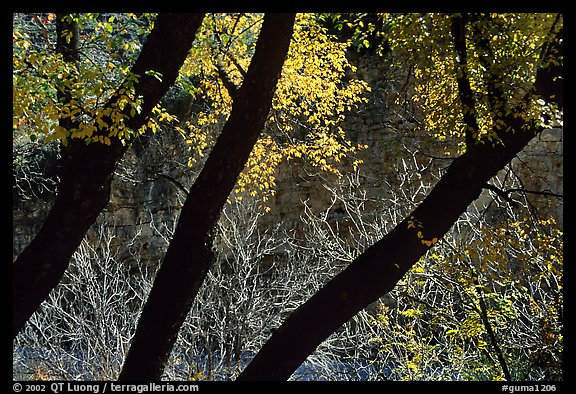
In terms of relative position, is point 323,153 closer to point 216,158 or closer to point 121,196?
point 121,196

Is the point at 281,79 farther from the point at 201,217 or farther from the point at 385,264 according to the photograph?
the point at 385,264

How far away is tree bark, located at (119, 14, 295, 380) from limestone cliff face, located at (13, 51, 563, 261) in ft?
20.5

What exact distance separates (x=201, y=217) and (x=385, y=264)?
3.36 ft

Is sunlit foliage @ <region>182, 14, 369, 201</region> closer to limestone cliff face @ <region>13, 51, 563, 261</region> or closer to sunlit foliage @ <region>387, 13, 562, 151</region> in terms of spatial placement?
limestone cliff face @ <region>13, 51, 563, 261</region>

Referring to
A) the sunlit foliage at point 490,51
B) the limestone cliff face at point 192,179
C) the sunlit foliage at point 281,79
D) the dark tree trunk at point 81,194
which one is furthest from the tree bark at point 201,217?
the limestone cliff face at point 192,179

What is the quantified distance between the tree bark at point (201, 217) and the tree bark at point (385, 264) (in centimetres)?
51

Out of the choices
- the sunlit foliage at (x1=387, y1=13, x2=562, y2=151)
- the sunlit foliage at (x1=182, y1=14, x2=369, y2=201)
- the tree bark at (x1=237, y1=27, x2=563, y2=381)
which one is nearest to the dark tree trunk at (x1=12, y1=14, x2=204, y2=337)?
the tree bark at (x1=237, y1=27, x2=563, y2=381)

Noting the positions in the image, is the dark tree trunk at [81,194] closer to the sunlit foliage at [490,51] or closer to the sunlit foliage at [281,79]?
the sunlit foliage at [490,51]

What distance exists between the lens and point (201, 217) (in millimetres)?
3600

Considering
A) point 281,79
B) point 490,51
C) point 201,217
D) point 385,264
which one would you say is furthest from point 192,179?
point 385,264

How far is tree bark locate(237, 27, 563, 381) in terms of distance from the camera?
3.53 m
